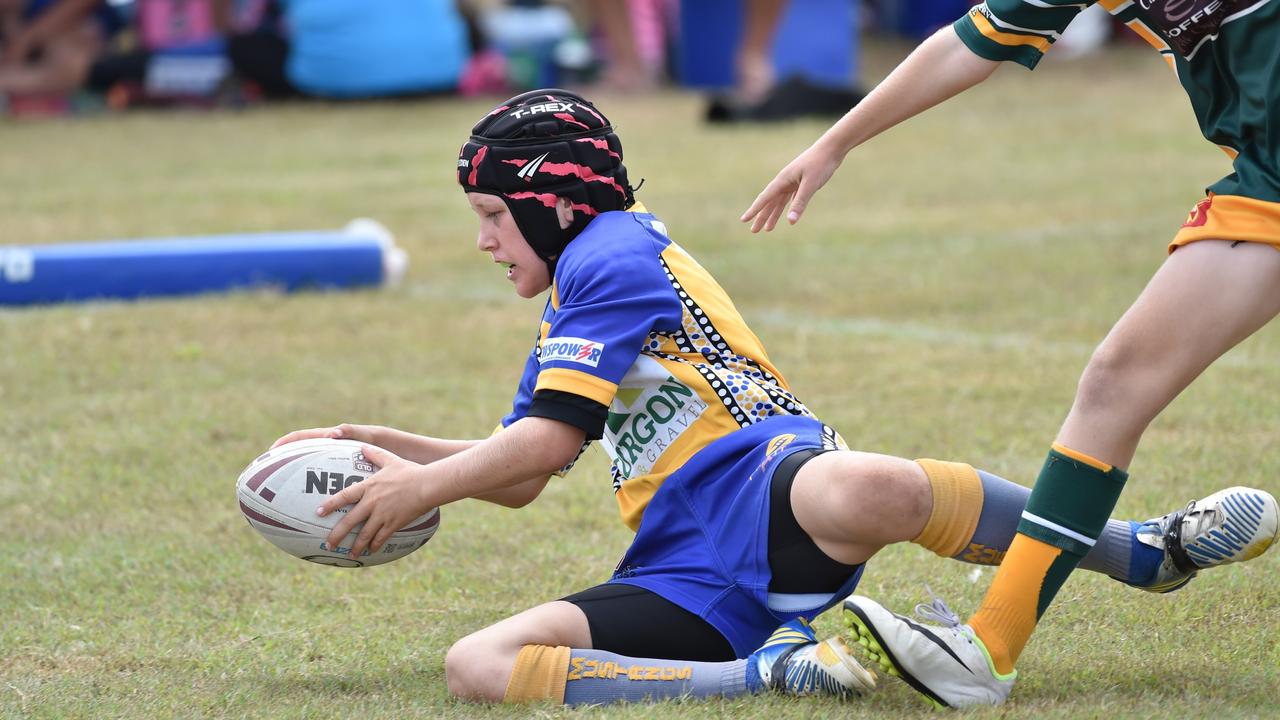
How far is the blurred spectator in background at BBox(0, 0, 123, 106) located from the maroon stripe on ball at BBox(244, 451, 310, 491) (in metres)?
13.0

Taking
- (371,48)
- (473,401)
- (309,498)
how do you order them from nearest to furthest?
(309,498)
(473,401)
(371,48)

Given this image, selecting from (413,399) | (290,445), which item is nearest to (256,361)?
(413,399)

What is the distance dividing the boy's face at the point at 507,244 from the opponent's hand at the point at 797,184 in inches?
17.3

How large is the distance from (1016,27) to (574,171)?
88 cm

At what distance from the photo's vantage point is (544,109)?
10.3 feet

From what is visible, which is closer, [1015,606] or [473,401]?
[1015,606]

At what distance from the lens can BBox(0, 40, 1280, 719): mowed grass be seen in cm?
312

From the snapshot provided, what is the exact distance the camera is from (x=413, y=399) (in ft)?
17.9

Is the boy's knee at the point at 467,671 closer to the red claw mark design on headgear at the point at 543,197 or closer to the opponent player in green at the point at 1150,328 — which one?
the opponent player in green at the point at 1150,328

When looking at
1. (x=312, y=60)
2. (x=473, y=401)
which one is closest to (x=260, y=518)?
(x=473, y=401)

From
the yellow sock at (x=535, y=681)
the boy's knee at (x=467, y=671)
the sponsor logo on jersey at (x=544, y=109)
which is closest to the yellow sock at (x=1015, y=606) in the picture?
the yellow sock at (x=535, y=681)

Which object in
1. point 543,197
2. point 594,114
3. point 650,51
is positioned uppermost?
point 594,114

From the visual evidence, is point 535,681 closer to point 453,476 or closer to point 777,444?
point 453,476

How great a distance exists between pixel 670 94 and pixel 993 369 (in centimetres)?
1073
